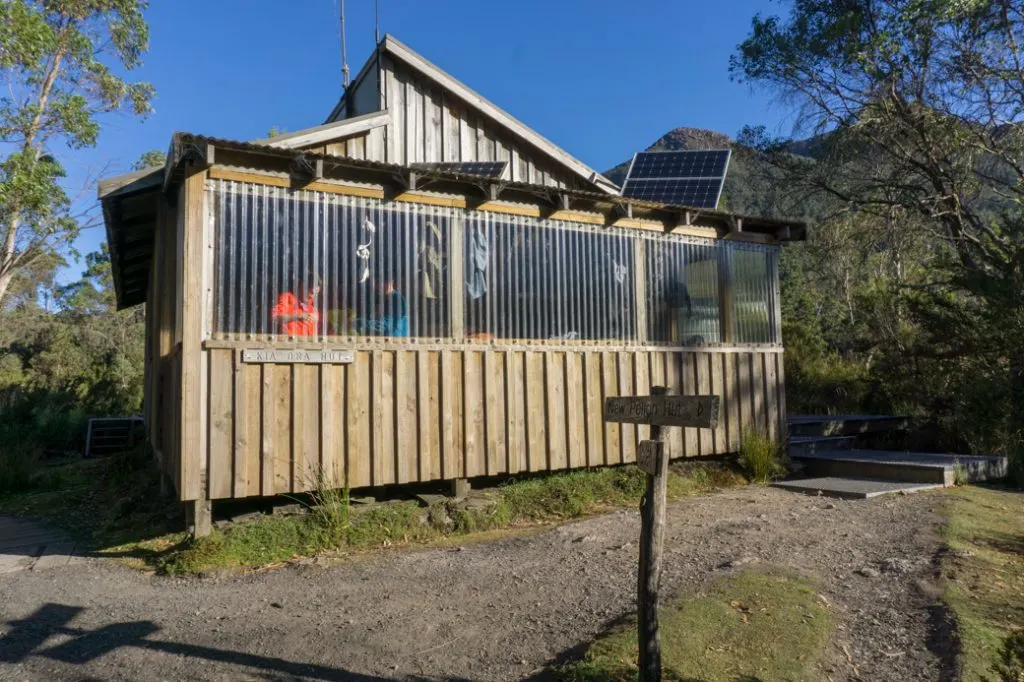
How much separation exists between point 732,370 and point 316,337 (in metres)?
5.45

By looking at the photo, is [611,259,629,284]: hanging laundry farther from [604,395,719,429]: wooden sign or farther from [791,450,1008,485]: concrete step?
[604,395,719,429]: wooden sign

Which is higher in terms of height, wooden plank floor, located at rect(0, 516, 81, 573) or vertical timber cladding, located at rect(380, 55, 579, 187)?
vertical timber cladding, located at rect(380, 55, 579, 187)

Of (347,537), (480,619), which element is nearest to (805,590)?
(480,619)

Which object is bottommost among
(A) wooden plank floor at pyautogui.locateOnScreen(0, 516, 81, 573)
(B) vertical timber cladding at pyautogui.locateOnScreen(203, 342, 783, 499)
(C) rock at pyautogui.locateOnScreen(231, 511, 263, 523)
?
(A) wooden plank floor at pyautogui.locateOnScreen(0, 516, 81, 573)

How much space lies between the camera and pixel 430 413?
22.8ft

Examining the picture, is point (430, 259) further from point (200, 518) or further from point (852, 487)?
point (852, 487)

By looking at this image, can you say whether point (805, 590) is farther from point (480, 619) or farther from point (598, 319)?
point (598, 319)

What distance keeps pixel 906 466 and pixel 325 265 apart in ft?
24.4

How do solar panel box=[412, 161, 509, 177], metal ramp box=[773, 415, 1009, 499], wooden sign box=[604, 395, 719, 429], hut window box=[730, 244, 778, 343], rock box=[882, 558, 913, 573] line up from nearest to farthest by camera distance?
1. wooden sign box=[604, 395, 719, 429]
2. rock box=[882, 558, 913, 573]
3. metal ramp box=[773, 415, 1009, 499]
4. hut window box=[730, 244, 778, 343]
5. solar panel box=[412, 161, 509, 177]

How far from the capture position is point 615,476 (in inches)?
312

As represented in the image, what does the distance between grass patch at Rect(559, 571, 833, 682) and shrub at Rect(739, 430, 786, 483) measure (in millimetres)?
4327

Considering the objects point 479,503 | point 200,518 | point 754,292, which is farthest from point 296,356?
point 754,292

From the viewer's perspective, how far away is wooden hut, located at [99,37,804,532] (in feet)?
19.8

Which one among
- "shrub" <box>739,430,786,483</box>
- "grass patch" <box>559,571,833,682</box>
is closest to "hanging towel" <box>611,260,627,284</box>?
"shrub" <box>739,430,786,483</box>
